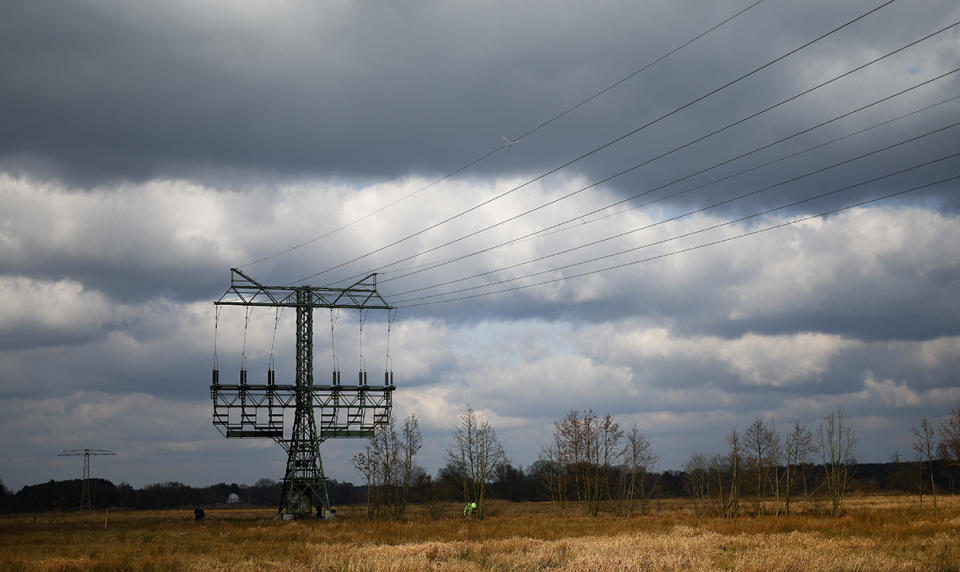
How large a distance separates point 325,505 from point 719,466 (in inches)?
1785

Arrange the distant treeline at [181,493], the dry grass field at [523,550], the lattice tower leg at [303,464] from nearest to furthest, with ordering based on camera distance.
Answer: the dry grass field at [523,550]
the lattice tower leg at [303,464]
the distant treeline at [181,493]

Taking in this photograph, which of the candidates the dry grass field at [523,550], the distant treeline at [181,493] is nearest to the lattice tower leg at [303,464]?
the dry grass field at [523,550]

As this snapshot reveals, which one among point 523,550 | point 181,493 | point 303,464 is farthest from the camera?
point 181,493

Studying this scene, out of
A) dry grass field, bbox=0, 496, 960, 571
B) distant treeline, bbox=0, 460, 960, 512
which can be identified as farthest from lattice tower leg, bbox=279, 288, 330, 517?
distant treeline, bbox=0, 460, 960, 512

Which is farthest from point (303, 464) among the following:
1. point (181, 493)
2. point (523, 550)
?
point (181, 493)

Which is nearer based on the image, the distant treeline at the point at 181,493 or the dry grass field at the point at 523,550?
the dry grass field at the point at 523,550

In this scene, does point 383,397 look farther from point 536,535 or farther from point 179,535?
point 536,535

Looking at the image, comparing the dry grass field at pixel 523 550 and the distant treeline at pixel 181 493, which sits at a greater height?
the dry grass field at pixel 523 550

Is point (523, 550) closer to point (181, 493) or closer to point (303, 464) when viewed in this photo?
point (303, 464)

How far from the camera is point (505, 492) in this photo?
6334 inches

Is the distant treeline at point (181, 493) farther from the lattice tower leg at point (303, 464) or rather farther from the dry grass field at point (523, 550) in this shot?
the dry grass field at point (523, 550)

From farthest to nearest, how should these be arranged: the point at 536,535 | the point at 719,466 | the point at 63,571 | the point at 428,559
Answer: the point at 719,466, the point at 536,535, the point at 428,559, the point at 63,571

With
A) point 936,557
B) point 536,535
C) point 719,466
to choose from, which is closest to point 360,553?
point 536,535

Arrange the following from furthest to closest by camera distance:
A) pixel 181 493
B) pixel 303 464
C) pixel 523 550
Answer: pixel 181 493, pixel 303 464, pixel 523 550
